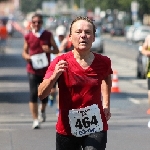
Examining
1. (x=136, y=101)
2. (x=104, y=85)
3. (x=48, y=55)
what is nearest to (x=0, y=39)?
(x=136, y=101)

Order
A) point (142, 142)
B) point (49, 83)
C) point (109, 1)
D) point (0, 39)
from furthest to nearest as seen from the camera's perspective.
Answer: point (109, 1) < point (0, 39) < point (142, 142) < point (49, 83)

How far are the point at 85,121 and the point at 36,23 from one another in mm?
6426

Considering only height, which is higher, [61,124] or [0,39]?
[61,124]

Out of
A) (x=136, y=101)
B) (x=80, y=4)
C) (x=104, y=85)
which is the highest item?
(x=104, y=85)

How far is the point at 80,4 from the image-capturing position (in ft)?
421

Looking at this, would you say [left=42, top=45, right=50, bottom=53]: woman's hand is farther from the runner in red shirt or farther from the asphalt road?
the runner in red shirt

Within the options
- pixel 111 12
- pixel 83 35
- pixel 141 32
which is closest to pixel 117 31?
pixel 111 12

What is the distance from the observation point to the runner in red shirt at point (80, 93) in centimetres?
653

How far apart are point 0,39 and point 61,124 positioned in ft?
123

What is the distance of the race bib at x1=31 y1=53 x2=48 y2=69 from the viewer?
13148 mm

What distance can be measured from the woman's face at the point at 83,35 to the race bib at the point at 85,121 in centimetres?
54

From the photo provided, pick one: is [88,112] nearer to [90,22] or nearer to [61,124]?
[61,124]

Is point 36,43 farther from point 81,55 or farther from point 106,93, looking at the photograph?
point 81,55

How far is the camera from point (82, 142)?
6.66 metres
